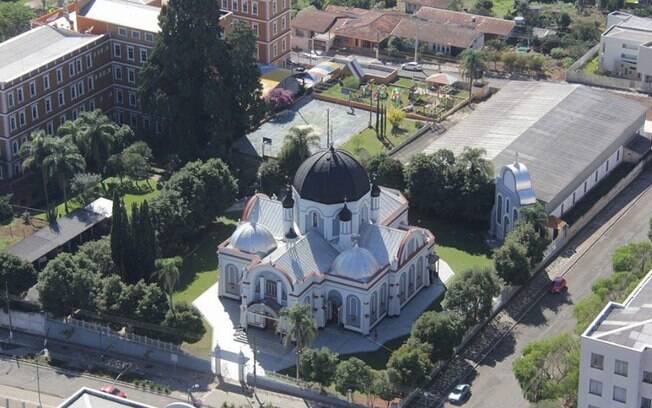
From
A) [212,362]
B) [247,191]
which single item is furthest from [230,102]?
[212,362]

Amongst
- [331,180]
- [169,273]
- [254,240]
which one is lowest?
[169,273]

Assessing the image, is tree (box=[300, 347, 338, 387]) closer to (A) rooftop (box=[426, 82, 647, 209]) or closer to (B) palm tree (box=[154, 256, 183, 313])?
(B) palm tree (box=[154, 256, 183, 313])

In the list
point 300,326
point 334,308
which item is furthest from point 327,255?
point 300,326

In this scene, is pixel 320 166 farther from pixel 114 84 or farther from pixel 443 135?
pixel 114 84

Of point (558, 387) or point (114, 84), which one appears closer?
point (558, 387)

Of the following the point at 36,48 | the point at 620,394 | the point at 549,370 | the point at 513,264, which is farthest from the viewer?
the point at 36,48

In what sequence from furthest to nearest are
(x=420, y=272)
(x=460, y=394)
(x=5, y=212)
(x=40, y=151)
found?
1. (x=40, y=151)
2. (x=5, y=212)
3. (x=420, y=272)
4. (x=460, y=394)

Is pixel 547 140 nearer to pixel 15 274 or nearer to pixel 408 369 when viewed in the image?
pixel 408 369
